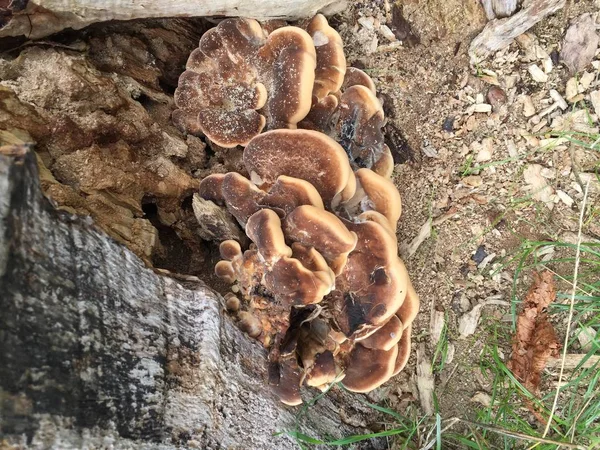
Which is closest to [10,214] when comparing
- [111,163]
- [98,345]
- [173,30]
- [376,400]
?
[98,345]

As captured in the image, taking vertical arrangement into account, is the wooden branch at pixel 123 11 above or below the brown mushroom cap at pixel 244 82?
above

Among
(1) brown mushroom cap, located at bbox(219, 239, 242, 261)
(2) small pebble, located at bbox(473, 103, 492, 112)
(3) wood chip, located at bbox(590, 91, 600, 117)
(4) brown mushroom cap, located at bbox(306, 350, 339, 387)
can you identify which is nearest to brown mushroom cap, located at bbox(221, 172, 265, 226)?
(1) brown mushroom cap, located at bbox(219, 239, 242, 261)

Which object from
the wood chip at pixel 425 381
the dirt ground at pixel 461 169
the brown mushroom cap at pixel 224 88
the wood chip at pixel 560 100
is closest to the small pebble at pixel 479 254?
the dirt ground at pixel 461 169

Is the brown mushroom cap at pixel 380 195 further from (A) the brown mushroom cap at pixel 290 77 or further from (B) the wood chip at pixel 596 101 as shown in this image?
(B) the wood chip at pixel 596 101

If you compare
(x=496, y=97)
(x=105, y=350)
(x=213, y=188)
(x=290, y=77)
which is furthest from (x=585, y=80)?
(x=105, y=350)

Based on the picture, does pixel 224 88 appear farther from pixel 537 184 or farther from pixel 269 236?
pixel 537 184

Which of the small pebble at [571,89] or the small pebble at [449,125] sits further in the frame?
the small pebble at [449,125]
